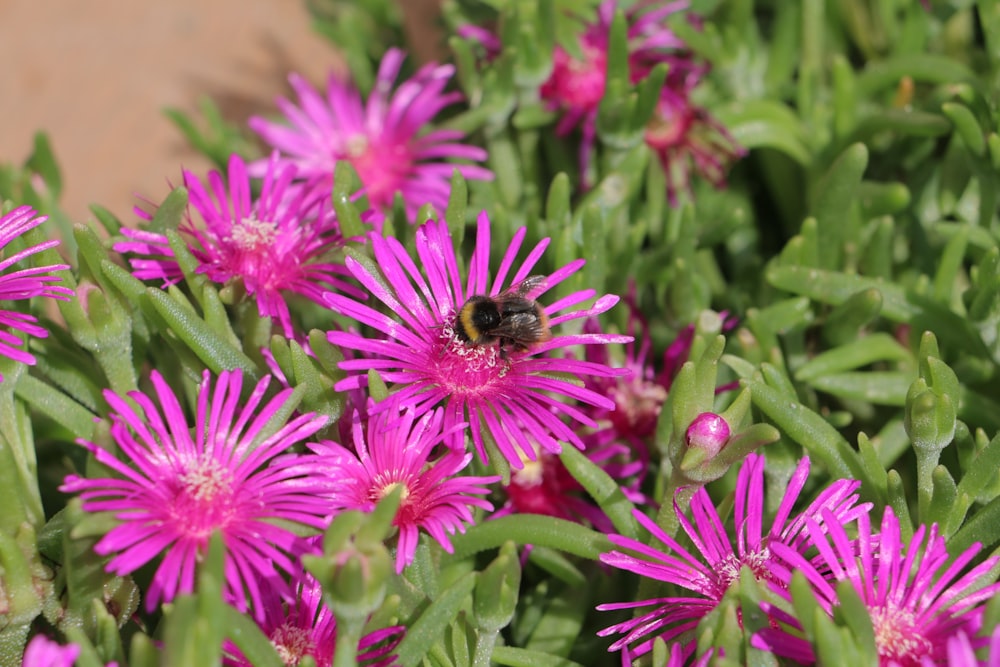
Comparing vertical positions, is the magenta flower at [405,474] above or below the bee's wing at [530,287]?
below

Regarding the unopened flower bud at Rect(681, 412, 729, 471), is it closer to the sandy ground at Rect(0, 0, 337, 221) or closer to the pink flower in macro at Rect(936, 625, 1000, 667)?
the pink flower in macro at Rect(936, 625, 1000, 667)

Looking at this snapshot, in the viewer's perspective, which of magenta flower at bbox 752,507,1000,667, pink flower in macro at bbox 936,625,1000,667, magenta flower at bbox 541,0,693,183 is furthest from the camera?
magenta flower at bbox 541,0,693,183

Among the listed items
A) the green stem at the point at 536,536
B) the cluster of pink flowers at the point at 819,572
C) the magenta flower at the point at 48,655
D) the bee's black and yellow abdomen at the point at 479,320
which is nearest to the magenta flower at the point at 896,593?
the cluster of pink flowers at the point at 819,572

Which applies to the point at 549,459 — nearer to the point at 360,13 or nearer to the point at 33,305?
the point at 33,305

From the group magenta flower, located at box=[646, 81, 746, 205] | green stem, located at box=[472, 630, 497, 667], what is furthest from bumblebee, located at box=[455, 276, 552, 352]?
magenta flower, located at box=[646, 81, 746, 205]

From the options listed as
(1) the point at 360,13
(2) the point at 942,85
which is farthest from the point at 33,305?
(2) the point at 942,85

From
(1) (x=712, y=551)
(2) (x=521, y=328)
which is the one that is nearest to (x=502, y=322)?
(2) (x=521, y=328)

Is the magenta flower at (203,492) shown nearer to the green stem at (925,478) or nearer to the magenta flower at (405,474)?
the magenta flower at (405,474)
